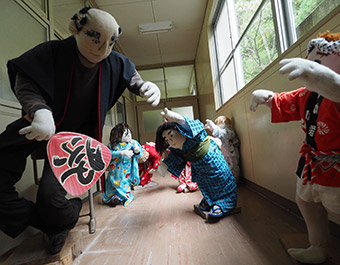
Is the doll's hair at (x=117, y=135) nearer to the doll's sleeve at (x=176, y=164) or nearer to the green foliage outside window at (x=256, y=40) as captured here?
the doll's sleeve at (x=176, y=164)

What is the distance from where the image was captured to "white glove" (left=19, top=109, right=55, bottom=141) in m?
0.68

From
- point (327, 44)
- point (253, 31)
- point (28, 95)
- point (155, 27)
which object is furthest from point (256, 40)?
point (155, 27)

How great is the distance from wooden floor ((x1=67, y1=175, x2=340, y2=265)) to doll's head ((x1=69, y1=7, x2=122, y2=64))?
970mm

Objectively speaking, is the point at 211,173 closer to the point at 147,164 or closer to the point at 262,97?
the point at 262,97

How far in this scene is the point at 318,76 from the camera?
0.55 meters

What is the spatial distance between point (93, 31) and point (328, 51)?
85 centimetres

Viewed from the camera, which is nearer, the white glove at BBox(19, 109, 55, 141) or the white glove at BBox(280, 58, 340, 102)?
the white glove at BBox(280, 58, 340, 102)

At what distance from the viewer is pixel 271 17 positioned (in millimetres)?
1461

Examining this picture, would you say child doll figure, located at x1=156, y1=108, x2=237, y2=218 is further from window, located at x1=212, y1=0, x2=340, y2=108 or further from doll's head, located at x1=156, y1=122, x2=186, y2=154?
window, located at x1=212, y1=0, x2=340, y2=108

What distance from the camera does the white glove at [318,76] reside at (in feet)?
1.78

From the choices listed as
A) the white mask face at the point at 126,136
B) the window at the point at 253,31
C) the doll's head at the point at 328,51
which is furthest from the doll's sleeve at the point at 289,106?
the white mask face at the point at 126,136

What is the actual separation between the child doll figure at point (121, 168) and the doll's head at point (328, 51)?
5.23ft

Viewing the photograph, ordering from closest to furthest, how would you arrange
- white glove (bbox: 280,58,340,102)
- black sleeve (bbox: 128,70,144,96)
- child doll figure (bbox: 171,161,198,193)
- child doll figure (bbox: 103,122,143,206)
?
white glove (bbox: 280,58,340,102) < black sleeve (bbox: 128,70,144,96) < child doll figure (bbox: 103,122,143,206) < child doll figure (bbox: 171,161,198,193)

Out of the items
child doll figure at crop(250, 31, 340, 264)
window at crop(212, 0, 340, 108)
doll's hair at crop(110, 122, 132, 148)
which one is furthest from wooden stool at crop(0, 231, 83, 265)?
window at crop(212, 0, 340, 108)
